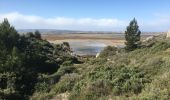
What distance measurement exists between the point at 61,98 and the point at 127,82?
367cm

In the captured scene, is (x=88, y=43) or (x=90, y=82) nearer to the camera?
(x=90, y=82)

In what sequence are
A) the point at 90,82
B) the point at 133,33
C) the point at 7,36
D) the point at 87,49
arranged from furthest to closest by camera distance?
the point at 87,49 → the point at 133,33 → the point at 7,36 → the point at 90,82

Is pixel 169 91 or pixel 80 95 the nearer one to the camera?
pixel 169 91

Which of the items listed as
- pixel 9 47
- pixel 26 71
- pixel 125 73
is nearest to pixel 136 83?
pixel 125 73

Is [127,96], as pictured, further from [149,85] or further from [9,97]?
[9,97]

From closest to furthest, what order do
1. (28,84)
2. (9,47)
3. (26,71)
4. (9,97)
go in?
(9,97) < (28,84) < (26,71) < (9,47)

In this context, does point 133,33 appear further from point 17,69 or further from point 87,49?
point 87,49

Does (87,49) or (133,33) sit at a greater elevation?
(133,33)

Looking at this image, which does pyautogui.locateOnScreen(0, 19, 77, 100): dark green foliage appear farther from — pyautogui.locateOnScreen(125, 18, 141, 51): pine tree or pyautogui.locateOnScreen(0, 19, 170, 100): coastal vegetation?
pyautogui.locateOnScreen(125, 18, 141, 51): pine tree

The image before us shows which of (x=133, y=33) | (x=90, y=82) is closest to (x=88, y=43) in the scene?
(x=133, y=33)

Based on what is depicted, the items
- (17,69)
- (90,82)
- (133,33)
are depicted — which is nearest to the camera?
(90,82)

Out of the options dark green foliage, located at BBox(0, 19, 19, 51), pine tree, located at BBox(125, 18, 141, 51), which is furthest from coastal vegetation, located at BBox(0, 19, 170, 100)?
pine tree, located at BBox(125, 18, 141, 51)

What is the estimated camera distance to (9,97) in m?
18.6

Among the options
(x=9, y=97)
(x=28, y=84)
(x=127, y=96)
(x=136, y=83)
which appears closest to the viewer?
(x=127, y=96)
